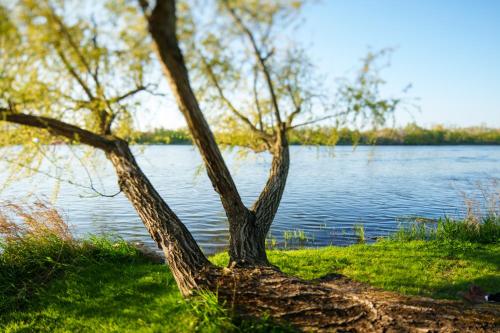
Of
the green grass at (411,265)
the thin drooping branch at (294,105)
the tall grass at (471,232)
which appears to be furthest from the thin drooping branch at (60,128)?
the tall grass at (471,232)

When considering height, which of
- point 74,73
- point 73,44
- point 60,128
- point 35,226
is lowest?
point 35,226

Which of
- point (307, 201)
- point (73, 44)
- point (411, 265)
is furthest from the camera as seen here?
point (307, 201)

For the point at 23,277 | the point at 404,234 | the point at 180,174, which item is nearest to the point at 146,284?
the point at 23,277

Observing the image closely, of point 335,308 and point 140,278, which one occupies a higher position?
point 335,308

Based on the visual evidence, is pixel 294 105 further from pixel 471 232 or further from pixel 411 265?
pixel 471 232

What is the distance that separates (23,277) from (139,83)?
14.3ft

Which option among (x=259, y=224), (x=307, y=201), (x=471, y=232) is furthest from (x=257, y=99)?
(x=307, y=201)

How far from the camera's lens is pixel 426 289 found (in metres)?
7.31

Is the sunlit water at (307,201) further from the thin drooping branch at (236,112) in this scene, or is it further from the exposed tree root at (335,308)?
the exposed tree root at (335,308)

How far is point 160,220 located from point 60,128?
1.76 meters

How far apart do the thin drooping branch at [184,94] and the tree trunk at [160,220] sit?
82 cm

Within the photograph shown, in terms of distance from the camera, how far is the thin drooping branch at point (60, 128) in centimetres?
476

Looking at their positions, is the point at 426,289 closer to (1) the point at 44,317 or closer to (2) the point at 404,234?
(2) the point at 404,234

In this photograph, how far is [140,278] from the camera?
7.30 metres
